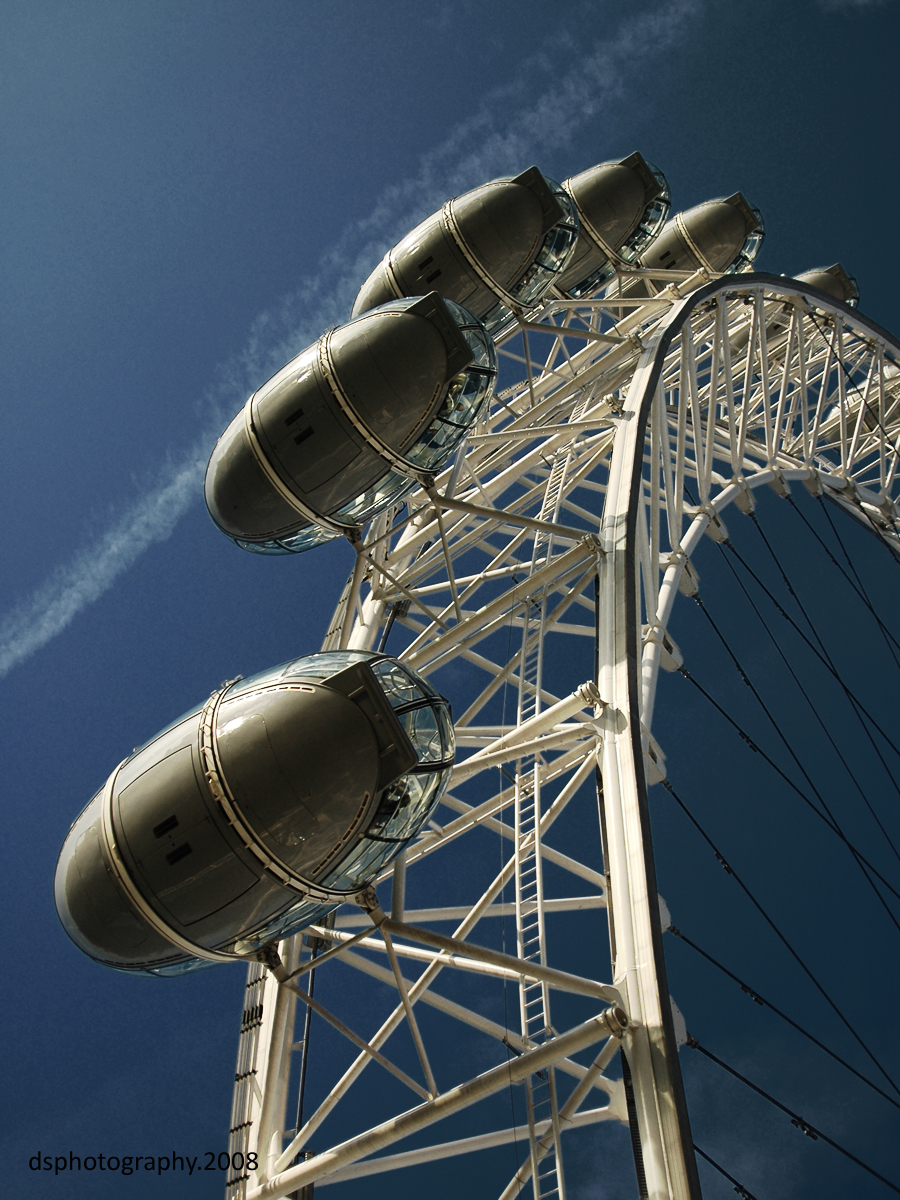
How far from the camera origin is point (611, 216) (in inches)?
779

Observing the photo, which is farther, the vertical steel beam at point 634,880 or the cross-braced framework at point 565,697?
the cross-braced framework at point 565,697

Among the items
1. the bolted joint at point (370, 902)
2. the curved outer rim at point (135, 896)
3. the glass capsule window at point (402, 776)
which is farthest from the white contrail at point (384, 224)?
the curved outer rim at point (135, 896)

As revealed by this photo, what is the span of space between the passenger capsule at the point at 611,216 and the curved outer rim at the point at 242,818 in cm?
1412

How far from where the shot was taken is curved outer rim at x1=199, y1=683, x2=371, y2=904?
7898mm

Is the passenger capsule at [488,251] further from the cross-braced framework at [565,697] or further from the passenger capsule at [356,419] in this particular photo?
the passenger capsule at [356,419]

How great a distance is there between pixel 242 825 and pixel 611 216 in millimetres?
15919

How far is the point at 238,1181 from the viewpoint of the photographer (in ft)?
34.7

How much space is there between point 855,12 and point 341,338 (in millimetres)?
47739

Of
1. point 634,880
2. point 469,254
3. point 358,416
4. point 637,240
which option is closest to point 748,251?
point 637,240

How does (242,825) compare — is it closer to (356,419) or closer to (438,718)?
(438,718)

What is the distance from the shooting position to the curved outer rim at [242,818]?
790 cm

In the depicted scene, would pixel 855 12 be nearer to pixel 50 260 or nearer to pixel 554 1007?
pixel 50 260

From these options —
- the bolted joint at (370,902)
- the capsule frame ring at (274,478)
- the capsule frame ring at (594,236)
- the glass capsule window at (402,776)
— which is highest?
the capsule frame ring at (594,236)

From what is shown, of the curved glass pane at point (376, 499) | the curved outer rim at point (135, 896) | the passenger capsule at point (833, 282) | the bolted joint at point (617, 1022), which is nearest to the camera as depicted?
the curved outer rim at point (135, 896)
